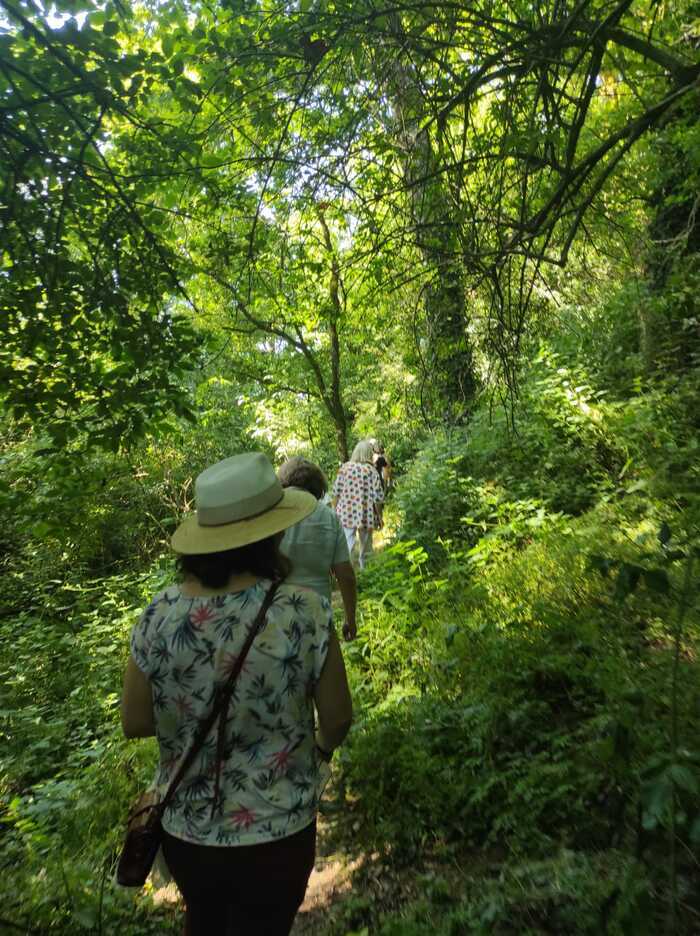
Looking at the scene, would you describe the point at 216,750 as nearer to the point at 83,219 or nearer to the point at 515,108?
the point at 83,219

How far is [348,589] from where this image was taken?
12.3ft

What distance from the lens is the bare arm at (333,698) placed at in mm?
1744

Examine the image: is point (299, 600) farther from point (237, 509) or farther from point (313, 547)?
point (313, 547)

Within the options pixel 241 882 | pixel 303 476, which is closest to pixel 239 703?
pixel 241 882

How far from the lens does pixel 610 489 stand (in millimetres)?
6289

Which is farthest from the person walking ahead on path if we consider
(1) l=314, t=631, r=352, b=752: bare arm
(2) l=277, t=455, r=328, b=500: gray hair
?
(1) l=314, t=631, r=352, b=752: bare arm

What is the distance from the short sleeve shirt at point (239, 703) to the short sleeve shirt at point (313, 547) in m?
1.74

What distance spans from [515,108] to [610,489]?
3811 millimetres

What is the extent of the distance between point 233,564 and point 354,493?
6035 mm

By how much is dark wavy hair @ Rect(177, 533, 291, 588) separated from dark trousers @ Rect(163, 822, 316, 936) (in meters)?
0.72

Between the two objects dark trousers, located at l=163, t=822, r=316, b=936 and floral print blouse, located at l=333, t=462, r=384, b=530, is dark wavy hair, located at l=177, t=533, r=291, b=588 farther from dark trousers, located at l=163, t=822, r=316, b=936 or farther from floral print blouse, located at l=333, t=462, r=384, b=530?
floral print blouse, located at l=333, t=462, r=384, b=530

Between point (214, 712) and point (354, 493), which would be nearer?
point (214, 712)

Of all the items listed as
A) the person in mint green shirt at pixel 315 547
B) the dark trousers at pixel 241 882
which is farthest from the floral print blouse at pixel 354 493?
the dark trousers at pixel 241 882

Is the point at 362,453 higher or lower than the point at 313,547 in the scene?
lower
